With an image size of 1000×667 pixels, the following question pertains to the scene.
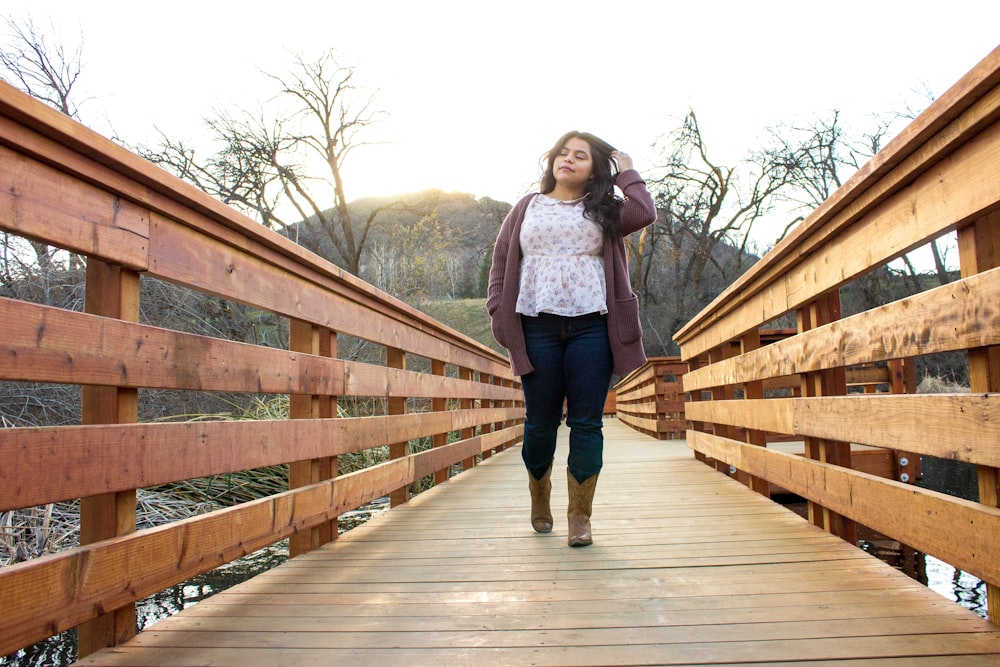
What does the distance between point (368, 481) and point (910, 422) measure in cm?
203

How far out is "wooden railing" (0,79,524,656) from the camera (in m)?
1.27

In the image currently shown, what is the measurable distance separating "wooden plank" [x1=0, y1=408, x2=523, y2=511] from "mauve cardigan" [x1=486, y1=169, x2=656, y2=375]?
0.74m

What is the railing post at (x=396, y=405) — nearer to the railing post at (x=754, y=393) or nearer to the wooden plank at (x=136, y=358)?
the wooden plank at (x=136, y=358)

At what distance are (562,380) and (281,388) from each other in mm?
1058

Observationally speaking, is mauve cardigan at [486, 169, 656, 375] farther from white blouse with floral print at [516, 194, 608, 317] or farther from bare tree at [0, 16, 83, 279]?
bare tree at [0, 16, 83, 279]

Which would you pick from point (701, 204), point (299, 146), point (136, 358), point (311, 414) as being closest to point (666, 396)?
point (311, 414)

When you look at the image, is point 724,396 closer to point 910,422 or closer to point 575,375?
point 575,375

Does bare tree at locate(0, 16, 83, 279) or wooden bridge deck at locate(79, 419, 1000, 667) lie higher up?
bare tree at locate(0, 16, 83, 279)

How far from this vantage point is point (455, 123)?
1809 centimetres

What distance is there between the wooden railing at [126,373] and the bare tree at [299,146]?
12031 millimetres

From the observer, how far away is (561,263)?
2723 millimetres

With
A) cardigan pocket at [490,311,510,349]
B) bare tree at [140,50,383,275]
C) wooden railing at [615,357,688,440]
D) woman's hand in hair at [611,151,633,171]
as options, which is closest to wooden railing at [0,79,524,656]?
cardigan pocket at [490,311,510,349]

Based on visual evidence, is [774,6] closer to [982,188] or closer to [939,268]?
[982,188]

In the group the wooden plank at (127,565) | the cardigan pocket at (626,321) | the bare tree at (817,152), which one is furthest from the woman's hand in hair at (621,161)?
the bare tree at (817,152)
